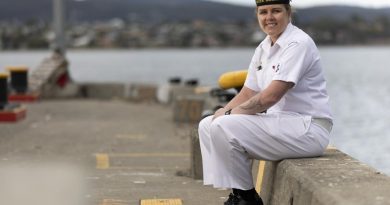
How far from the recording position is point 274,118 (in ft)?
15.8

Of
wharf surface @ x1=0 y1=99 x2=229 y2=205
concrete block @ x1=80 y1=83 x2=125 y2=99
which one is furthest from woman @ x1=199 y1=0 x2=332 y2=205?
concrete block @ x1=80 y1=83 x2=125 y2=99

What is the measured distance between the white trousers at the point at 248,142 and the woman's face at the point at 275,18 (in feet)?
1.84

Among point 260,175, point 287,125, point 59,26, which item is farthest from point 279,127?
point 59,26

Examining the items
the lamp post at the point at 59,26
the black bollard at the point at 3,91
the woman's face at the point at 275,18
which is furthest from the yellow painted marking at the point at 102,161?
the lamp post at the point at 59,26

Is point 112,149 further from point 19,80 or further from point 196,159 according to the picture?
point 19,80

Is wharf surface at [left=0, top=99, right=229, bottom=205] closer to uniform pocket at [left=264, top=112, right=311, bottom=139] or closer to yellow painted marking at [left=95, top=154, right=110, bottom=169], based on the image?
yellow painted marking at [left=95, top=154, right=110, bottom=169]

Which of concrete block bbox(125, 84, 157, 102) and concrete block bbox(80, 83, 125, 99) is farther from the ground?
concrete block bbox(125, 84, 157, 102)

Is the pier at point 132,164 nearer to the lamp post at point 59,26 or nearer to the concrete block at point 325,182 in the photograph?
the concrete block at point 325,182

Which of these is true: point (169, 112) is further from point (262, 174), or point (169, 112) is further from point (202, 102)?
point (262, 174)

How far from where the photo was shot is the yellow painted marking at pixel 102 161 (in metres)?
8.76

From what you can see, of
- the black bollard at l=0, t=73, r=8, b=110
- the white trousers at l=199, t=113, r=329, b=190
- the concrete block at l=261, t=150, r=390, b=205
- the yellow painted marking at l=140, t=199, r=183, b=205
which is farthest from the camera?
the black bollard at l=0, t=73, r=8, b=110

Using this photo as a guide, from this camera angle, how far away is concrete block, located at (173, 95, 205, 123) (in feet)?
45.9

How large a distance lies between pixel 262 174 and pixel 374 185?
1.66m

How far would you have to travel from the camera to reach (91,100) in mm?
19672
